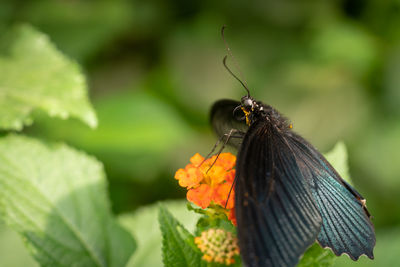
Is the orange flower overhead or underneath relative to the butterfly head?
underneath

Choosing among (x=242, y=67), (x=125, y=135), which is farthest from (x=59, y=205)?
(x=242, y=67)

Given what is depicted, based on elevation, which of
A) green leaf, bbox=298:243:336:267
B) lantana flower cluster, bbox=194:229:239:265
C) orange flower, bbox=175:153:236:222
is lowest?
green leaf, bbox=298:243:336:267

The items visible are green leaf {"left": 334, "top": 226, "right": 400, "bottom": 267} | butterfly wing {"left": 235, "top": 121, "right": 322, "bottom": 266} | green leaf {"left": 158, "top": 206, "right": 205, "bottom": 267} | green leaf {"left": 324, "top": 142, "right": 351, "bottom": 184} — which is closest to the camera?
butterfly wing {"left": 235, "top": 121, "right": 322, "bottom": 266}

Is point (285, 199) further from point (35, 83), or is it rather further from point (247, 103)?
point (35, 83)

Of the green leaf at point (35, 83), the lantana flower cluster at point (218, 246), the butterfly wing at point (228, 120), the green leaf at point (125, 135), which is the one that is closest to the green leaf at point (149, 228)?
the butterfly wing at point (228, 120)

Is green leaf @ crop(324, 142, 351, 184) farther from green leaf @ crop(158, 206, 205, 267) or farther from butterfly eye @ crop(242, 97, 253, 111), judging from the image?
green leaf @ crop(158, 206, 205, 267)

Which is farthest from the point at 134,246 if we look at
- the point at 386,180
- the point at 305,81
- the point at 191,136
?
the point at 305,81

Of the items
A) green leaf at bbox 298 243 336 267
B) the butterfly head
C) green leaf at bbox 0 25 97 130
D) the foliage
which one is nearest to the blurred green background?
green leaf at bbox 0 25 97 130
